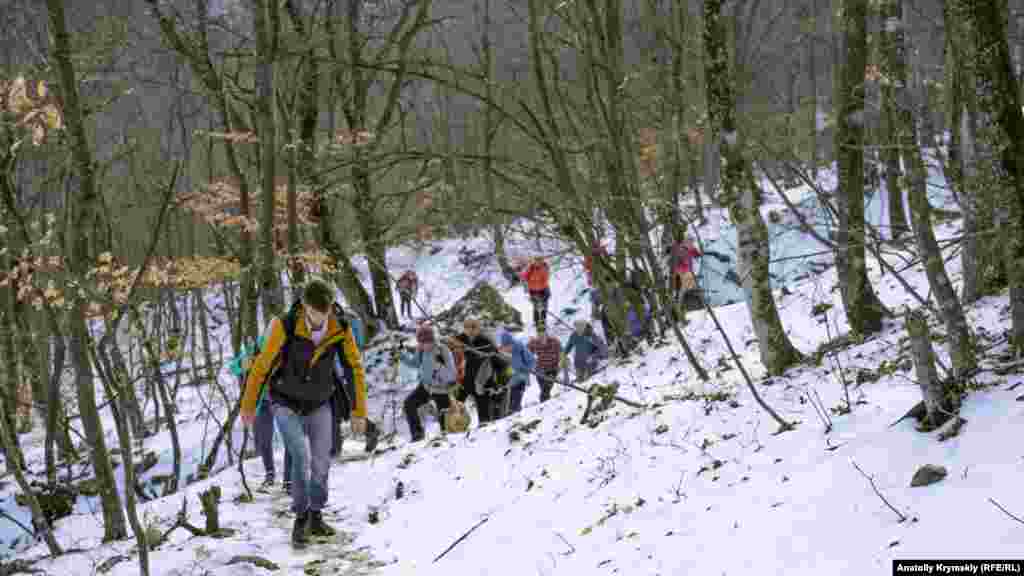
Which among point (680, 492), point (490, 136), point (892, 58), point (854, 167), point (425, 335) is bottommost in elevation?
point (680, 492)

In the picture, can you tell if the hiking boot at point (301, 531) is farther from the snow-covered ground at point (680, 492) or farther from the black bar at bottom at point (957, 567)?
the black bar at bottom at point (957, 567)

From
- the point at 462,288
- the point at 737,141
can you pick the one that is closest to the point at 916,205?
the point at 737,141

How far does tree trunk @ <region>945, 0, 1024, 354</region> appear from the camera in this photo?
3.93 metres

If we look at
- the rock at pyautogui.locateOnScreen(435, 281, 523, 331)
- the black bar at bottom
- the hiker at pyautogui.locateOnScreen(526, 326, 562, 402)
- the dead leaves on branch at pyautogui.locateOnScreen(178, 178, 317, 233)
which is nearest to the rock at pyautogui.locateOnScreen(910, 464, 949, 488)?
the black bar at bottom

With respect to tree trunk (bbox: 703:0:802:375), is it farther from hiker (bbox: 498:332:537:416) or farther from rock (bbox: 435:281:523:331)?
rock (bbox: 435:281:523:331)

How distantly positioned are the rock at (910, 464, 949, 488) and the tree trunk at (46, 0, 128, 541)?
5.45 meters

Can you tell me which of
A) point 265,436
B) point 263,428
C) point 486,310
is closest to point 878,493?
point 265,436

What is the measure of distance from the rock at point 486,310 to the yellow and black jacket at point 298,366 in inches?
533

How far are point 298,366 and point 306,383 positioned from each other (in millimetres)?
139

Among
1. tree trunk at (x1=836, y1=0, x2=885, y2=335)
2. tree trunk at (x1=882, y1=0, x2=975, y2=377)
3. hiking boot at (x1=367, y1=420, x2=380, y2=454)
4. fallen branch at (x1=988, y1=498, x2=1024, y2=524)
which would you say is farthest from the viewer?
hiking boot at (x1=367, y1=420, x2=380, y2=454)

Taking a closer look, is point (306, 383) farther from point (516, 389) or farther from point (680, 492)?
point (516, 389)

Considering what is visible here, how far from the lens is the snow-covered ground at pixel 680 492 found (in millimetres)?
3352

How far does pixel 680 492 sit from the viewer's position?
4879 millimetres

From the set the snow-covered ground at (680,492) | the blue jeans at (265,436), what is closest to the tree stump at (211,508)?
the snow-covered ground at (680,492)
